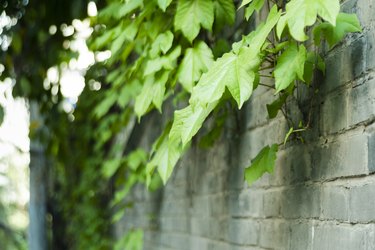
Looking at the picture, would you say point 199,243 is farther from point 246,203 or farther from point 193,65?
point 193,65

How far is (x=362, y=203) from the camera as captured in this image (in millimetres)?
1498

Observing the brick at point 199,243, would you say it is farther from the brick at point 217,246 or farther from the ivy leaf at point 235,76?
the ivy leaf at point 235,76

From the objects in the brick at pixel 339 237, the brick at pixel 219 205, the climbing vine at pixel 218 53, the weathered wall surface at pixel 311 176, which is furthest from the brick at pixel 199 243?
the brick at pixel 339 237

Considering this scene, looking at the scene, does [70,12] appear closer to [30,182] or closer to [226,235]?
[226,235]

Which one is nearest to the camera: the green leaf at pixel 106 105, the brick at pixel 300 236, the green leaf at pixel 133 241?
the brick at pixel 300 236

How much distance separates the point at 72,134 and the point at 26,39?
1421 millimetres

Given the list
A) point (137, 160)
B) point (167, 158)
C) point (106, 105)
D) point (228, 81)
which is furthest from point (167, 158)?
point (137, 160)

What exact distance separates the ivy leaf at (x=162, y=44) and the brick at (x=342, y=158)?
0.75m

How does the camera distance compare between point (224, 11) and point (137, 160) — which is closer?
point (224, 11)

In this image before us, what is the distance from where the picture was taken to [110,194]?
19.2 ft

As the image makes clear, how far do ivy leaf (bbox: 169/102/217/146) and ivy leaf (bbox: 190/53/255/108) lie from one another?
0.30 ft

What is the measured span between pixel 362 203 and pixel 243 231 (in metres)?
1.04

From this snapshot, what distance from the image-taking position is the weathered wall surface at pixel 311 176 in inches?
59.7

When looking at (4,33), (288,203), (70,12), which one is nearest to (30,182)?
(4,33)
